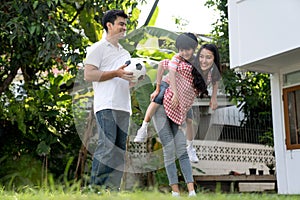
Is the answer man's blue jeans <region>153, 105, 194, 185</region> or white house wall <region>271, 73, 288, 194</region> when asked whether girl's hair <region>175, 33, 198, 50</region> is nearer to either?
man's blue jeans <region>153, 105, 194, 185</region>

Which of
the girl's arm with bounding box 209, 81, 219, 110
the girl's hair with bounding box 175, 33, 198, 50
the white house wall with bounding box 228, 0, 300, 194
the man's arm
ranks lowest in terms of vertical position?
the girl's arm with bounding box 209, 81, 219, 110

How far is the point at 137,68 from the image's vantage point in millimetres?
3857

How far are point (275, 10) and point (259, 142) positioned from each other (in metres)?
5.56

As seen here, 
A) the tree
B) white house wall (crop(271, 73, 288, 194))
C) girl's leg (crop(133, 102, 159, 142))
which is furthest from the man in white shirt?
white house wall (crop(271, 73, 288, 194))

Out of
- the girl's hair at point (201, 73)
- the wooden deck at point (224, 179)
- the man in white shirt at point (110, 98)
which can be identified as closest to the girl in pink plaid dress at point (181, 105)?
the girl's hair at point (201, 73)

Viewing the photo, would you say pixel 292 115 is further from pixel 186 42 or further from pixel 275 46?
pixel 186 42

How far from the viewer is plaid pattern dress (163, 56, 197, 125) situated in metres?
4.00

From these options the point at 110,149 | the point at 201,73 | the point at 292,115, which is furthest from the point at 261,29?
the point at 110,149

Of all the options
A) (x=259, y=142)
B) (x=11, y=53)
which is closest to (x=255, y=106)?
(x=259, y=142)

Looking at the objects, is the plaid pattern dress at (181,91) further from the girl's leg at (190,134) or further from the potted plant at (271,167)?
the potted plant at (271,167)

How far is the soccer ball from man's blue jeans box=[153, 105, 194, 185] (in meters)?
0.34

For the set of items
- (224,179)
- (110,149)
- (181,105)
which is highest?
(181,105)

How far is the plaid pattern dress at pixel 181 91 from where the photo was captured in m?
4.00

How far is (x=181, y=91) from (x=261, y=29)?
346cm
